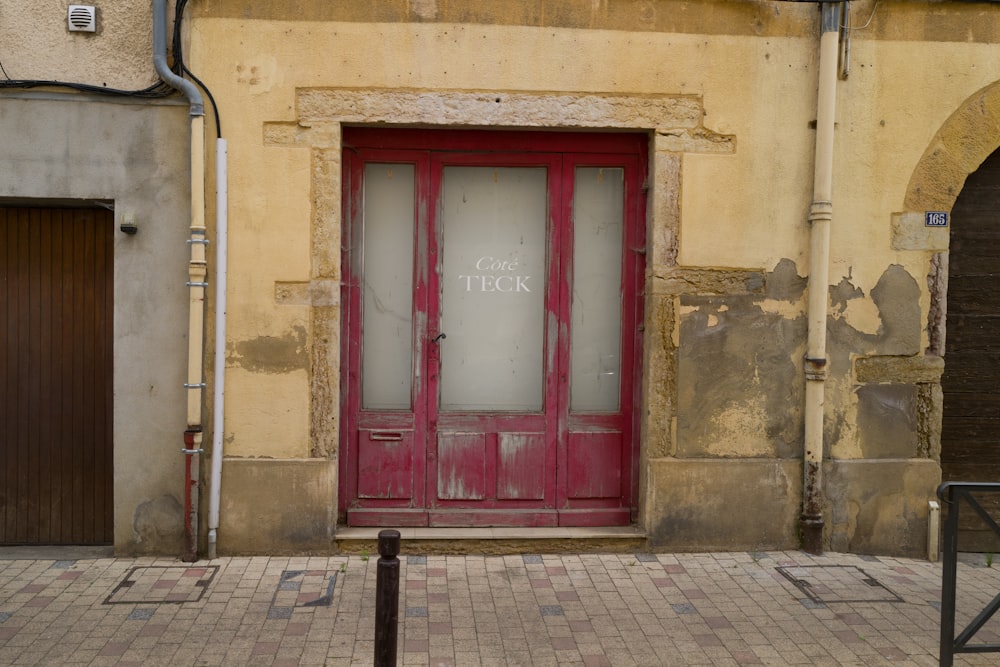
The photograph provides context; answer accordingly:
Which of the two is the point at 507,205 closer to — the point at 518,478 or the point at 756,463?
the point at 518,478

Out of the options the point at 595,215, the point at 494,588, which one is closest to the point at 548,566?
the point at 494,588

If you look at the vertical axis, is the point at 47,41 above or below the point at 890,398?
above

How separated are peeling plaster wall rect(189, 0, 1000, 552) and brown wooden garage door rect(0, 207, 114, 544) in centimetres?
96

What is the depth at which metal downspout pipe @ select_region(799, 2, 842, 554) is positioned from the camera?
17.2ft

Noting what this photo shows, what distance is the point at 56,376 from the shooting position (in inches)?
213

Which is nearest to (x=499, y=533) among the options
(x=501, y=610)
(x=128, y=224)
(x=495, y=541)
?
(x=495, y=541)

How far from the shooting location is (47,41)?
5.01 meters

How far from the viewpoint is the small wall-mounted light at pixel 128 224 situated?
5.04 meters

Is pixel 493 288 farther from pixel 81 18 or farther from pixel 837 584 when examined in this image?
pixel 81 18

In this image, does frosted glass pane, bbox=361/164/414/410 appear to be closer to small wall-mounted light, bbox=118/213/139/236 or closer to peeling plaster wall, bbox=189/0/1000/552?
peeling plaster wall, bbox=189/0/1000/552

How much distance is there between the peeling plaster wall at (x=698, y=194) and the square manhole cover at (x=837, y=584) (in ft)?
1.13

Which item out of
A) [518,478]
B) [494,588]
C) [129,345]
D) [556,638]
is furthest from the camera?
[518,478]

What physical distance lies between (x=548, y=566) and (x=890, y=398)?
2509mm

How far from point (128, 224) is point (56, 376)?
1186 millimetres
